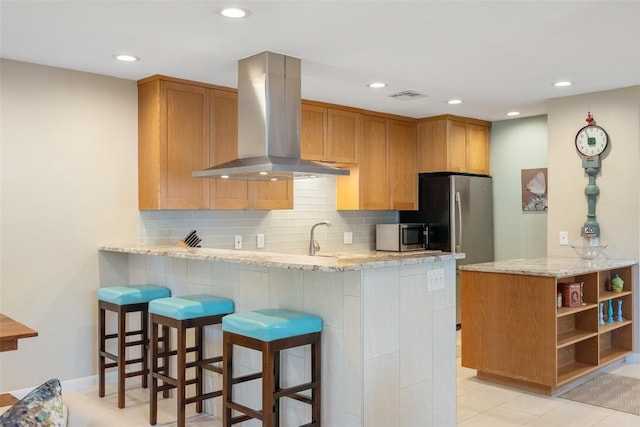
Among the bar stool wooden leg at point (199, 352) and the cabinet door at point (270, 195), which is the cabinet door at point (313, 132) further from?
the bar stool wooden leg at point (199, 352)

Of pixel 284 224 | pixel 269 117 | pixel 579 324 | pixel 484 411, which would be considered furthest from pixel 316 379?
pixel 284 224

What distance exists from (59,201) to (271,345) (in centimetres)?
224

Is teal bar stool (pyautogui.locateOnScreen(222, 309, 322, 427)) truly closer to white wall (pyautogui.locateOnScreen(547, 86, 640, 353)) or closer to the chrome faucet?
the chrome faucet

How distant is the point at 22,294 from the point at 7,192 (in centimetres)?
70

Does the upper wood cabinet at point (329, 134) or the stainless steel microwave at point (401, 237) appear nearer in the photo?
the upper wood cabinet at point (329, 134)

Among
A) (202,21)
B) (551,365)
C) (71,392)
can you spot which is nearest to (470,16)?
(202,21)

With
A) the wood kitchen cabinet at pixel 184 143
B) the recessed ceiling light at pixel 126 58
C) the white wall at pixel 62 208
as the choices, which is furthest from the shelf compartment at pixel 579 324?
the recessed ceiling light at pixel 126 58

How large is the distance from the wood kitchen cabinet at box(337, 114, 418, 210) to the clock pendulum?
1848 mm

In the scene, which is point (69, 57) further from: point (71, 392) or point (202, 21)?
point (71, 392)

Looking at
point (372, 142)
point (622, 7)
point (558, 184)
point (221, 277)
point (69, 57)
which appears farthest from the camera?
point (372, 142)

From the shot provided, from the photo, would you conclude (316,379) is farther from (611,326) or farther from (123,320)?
(611,326)

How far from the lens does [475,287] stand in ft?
14.0

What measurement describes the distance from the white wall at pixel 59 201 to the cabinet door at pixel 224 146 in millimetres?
604

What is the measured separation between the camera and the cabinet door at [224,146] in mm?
4547
